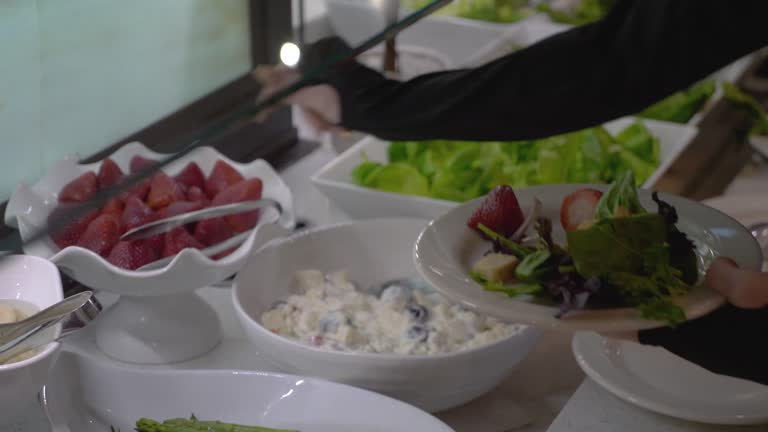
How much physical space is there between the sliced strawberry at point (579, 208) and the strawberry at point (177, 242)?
1.25 ft

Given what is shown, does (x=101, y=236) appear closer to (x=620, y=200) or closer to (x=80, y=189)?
(x=80, y=189)

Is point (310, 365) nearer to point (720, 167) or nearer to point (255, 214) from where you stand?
point (255, 214)

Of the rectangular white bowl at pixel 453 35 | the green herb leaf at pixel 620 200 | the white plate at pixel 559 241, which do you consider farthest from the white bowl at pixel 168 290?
the rectangular white bowl at pixel 453 35

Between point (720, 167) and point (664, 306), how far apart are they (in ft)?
3.51

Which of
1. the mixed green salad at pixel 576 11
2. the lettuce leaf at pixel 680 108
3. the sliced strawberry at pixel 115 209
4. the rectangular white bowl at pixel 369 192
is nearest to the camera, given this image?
the sliced strawberry at pixel 115 209

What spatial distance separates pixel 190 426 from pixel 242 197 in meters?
0.33

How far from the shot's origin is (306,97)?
2.15 ft

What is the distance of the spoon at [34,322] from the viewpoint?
692 millimetres

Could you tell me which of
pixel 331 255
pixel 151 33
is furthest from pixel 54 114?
pixel 331 255

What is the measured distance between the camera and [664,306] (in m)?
0.60

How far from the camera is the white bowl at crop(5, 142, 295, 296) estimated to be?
22.7 inches

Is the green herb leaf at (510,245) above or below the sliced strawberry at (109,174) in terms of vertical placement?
below

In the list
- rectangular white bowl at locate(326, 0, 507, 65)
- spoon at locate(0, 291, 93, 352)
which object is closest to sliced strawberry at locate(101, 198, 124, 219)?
spoon at locate(0, 291, 93, 352)

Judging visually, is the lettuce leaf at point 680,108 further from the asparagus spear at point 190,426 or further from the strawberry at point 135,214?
the asparagus spear at point 190,426
